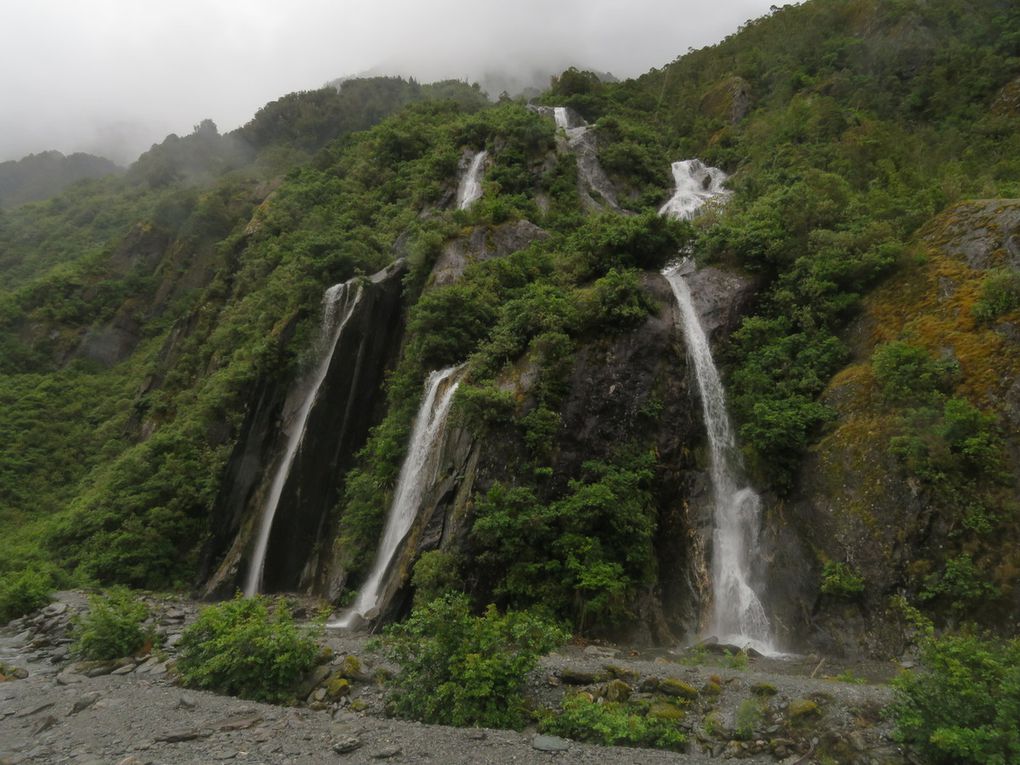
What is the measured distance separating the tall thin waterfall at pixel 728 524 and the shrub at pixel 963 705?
235 inches

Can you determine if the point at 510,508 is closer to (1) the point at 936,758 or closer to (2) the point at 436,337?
(2) the point at 436,337

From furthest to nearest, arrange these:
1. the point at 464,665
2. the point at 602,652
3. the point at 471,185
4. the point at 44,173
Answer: the point at 44,173
the point at 471,185
the point at 602,652
the point at 464,665

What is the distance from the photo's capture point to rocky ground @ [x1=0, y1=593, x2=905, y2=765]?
267 inches

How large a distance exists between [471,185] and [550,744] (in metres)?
28.3

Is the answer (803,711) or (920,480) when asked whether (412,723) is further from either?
(920,480)

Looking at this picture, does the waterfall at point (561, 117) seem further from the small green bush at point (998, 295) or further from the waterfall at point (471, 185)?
the small green bush at point (998, 295)

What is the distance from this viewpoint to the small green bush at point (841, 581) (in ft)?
37.0

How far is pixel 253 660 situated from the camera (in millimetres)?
9312

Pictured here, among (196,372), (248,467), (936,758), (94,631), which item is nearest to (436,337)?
(248,467)

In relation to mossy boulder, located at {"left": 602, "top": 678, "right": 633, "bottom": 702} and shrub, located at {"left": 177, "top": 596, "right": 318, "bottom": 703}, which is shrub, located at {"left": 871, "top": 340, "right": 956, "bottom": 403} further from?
shrub, located at {"left": 177, "top": 596, "right": 318, "bottom": 703}

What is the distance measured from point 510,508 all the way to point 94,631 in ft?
29.6

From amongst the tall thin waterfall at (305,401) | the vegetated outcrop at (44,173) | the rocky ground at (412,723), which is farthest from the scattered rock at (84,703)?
the vegetated outcrop at (44,173)

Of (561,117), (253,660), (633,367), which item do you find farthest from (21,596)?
(561,117)

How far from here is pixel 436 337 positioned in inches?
717
